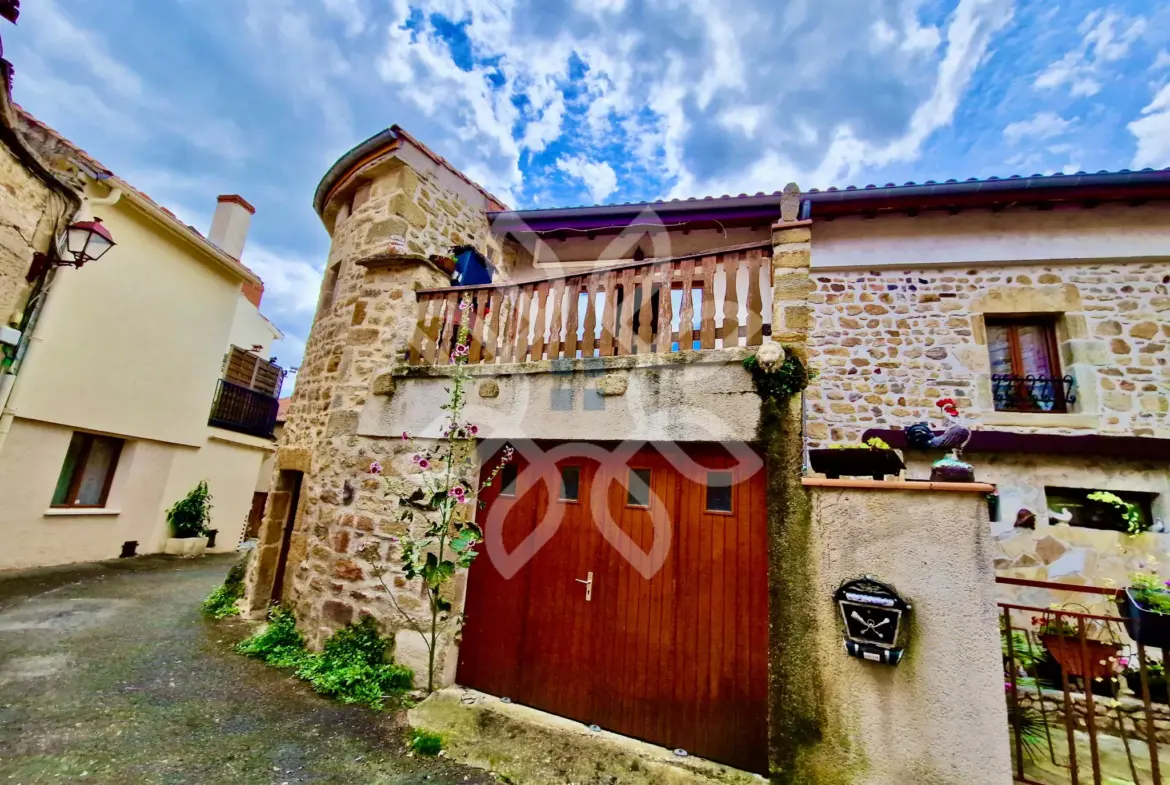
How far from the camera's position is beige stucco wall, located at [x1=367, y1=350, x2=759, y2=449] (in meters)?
3.07

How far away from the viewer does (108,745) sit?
2713 mm

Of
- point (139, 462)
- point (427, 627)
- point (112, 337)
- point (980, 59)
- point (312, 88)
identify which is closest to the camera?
point (427, 627)

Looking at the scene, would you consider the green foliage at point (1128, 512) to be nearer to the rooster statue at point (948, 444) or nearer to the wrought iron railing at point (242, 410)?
the rooster statue at point (948, 444)

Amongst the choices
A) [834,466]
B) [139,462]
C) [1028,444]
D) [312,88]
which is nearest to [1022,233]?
[1028,444]

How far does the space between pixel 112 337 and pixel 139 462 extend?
8.15 ft

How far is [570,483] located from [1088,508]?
17.2 ft

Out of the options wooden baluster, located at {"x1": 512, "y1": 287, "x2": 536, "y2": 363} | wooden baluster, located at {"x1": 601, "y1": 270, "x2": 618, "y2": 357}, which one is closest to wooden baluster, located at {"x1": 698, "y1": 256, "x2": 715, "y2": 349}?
wooden baluster, located at {"x1": 601, "y1": 270, "x2": 618, "y2": 357}

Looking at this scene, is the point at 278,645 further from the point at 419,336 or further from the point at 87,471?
the point at 87,471

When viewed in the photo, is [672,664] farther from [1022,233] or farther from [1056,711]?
[1022,233]

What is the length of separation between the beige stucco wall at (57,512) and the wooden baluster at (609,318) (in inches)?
385

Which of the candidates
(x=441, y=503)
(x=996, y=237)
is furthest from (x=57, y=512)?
(x=996, y=237)

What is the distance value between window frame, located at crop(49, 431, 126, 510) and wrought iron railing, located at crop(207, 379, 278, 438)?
1.83 meters

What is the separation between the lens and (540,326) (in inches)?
153

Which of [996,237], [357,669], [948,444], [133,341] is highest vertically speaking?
[996,237]
